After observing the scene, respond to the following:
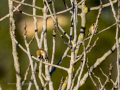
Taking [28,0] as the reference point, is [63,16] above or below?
below

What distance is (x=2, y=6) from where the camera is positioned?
19.3 ft

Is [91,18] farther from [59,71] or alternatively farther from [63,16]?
[59,71]

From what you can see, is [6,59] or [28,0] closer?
[28,0]

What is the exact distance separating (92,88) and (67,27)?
2.30 meters

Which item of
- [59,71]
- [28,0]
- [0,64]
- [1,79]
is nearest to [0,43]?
[0,64]

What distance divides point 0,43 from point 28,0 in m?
1.90

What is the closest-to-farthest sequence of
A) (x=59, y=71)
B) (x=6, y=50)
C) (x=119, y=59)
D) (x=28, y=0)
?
(x=119, y=59)
(x=28, y=0)
(x=59, y=71)
(x=6, y=50)

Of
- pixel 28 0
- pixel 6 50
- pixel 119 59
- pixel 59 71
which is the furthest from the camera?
pixel 6 50

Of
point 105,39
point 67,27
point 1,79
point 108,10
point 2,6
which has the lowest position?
point 1,79

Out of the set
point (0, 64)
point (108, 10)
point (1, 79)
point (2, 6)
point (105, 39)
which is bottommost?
point (1, 79)

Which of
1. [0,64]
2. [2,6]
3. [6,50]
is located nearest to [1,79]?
[0,64]

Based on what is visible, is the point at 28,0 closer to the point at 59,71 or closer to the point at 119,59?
Result: the point at 59,71

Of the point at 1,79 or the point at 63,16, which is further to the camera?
the point at 1,79

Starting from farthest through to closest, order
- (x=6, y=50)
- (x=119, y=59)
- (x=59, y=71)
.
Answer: (x=6, y=50), (x=59, y=71), (x=119, y=59)
